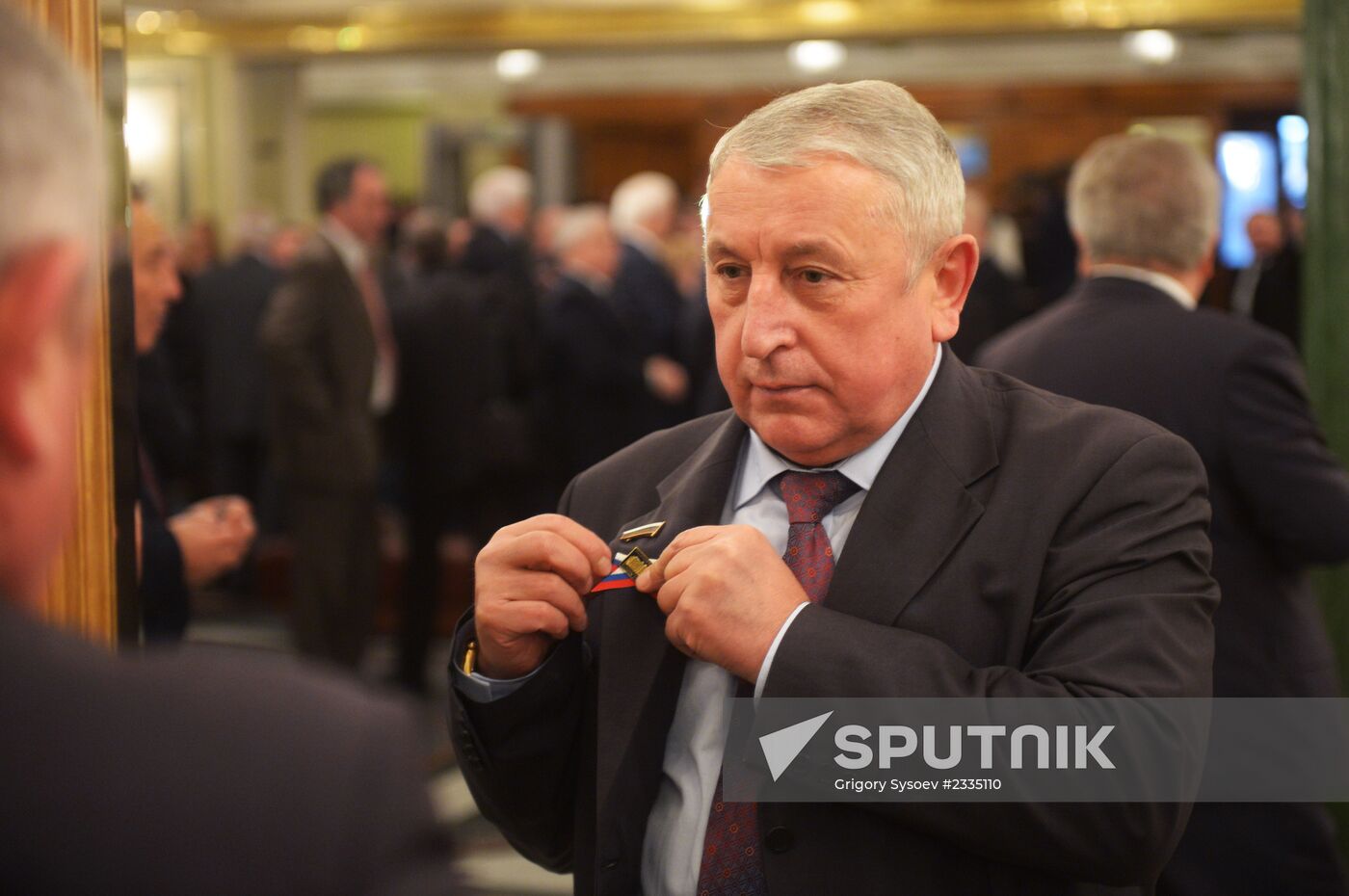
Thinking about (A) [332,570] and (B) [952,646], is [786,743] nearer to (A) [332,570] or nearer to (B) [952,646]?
(B) [952,646]

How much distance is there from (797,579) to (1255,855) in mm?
1322

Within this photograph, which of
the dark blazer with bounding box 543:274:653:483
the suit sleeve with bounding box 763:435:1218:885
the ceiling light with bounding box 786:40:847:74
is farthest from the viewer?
the ceiling light with bounding box 786:40:847:74

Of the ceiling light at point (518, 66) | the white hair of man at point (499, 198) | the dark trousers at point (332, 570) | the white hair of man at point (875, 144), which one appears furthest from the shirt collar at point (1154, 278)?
the ceiling light at point (518, 66)

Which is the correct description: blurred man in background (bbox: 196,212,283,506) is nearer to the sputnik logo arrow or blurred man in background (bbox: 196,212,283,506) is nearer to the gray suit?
the gray suit

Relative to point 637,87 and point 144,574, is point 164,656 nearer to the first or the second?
point 144,574

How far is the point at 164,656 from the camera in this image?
692mm

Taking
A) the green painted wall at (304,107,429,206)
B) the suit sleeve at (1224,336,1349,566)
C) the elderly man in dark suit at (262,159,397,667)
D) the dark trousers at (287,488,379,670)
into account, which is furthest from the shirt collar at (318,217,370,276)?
the green painted wall at (304,107,429,206)

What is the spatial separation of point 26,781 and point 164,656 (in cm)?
8

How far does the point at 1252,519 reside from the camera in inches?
95.4

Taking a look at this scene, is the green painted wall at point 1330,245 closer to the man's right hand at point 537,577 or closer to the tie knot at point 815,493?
the tie knot at point 815,493

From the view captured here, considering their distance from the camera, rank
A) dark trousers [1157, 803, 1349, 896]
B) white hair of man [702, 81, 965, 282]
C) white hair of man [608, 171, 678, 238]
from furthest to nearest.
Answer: white hair of man [608, 171, 678, 238], dark trousers [1157, 803, 1349, 896], white hair of man [702, 81, 965, 282]

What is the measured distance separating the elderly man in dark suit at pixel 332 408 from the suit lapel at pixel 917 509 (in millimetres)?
4042

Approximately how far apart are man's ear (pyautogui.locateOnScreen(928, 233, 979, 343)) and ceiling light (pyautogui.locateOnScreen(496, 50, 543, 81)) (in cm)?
1096

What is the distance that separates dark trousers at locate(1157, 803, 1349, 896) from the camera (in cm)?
231
